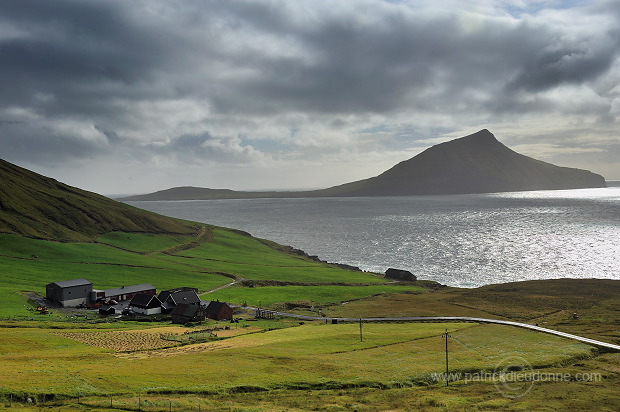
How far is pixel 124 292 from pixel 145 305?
1107cm

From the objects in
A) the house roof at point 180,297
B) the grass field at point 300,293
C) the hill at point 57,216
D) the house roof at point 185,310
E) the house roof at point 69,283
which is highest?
the hill at point 57,216

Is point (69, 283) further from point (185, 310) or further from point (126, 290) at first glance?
point (185, 310)

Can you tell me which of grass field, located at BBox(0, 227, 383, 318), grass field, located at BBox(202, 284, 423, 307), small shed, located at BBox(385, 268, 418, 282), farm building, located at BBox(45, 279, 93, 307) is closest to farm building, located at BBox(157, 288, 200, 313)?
grass field, located at BBox(202, 284, 423, 307)

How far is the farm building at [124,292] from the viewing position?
95688 mm

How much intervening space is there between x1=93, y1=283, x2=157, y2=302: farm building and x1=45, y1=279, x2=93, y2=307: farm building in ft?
8.18

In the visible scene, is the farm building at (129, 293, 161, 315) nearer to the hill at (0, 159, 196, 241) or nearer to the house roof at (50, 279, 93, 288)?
the house roof at (50, 279, 93, 288)

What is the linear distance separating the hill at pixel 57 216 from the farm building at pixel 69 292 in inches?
2385

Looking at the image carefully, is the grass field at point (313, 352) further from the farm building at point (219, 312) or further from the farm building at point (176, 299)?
the farm building at point (176, 299)

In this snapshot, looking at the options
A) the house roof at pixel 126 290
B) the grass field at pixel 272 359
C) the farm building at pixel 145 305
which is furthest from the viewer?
the house roof at pixel 126 290

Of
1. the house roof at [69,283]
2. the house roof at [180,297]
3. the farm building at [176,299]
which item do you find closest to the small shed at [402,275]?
the farm building at [176,299]

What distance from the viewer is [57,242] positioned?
143m

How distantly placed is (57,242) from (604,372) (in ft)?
498

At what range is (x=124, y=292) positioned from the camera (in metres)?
97.8

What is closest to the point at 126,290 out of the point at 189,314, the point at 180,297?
the point at 180,297
